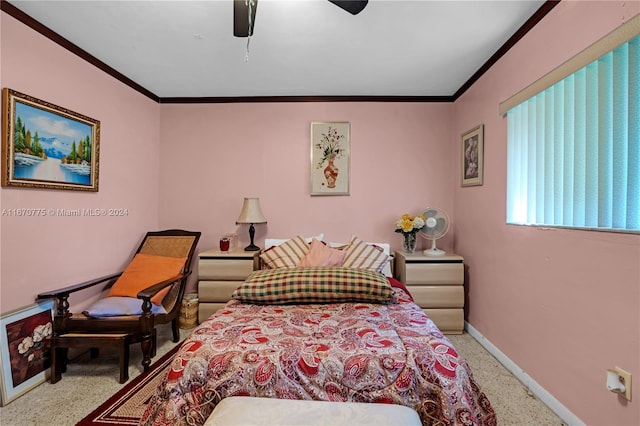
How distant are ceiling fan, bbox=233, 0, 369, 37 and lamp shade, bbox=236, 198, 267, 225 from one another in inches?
71.9

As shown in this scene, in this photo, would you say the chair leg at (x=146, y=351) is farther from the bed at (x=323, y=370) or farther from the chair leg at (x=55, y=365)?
the bed at (x=323, y=370)

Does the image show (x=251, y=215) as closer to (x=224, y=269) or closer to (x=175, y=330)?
(x=224, y=269)

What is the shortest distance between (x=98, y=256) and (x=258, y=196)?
5.45 ft

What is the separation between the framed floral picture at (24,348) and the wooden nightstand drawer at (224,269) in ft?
3.95

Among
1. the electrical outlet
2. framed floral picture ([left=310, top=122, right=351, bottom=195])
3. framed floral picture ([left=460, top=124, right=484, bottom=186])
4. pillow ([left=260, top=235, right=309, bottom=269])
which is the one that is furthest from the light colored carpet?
framed floral picture ([left=310, top=122, right=351, bottom=195])

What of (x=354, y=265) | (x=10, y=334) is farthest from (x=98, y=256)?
(x=354, y=265)

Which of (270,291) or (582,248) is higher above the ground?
(582,248)

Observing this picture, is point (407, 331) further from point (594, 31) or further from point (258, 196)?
point (258, 196)

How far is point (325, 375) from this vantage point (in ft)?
4.35

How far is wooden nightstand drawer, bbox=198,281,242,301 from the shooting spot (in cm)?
308

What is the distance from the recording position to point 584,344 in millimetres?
1610

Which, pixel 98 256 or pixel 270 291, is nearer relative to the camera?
pixel 270 291

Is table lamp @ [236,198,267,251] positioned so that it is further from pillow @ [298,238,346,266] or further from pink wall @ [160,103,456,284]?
pillow @ [298,238,346,266]

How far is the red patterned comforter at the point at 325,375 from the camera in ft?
4.18
